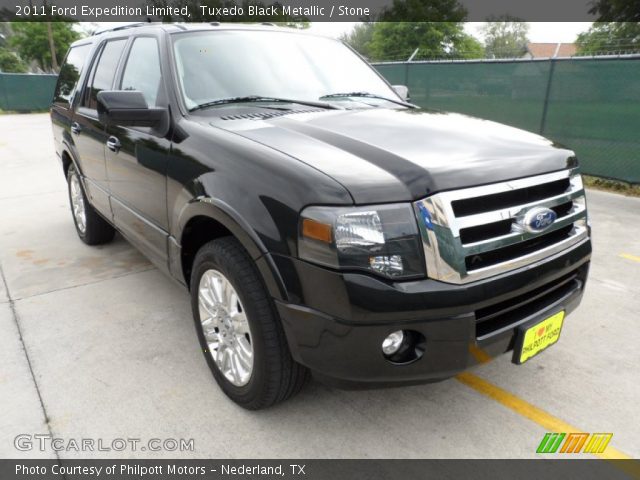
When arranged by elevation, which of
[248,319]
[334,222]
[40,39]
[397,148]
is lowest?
[248,319]

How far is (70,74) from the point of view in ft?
15.8

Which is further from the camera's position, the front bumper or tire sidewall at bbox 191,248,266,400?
tire sidewall at bbox 191,248,266,400

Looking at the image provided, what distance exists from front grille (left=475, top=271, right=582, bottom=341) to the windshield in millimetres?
1704

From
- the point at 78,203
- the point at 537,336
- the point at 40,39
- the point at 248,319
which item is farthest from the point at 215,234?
the point at 40,39

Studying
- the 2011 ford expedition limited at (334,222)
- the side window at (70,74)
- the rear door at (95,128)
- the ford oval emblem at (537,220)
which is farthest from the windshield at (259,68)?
the side window at (70,74)

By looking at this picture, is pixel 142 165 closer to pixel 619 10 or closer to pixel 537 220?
pixel 537 220

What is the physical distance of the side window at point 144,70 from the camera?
302 cm

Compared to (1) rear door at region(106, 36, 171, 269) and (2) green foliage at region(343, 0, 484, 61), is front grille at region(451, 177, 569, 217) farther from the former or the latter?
(2) green foliage at region(343, 0, 484, 61)

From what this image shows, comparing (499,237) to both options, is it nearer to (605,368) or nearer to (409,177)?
(409,177)

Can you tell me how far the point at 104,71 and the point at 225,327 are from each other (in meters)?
2.57

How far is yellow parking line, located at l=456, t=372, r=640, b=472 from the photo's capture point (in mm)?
2199

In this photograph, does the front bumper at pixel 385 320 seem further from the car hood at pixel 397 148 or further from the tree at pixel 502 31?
the tree at pixel 502 31

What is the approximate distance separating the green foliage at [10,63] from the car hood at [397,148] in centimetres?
5471
